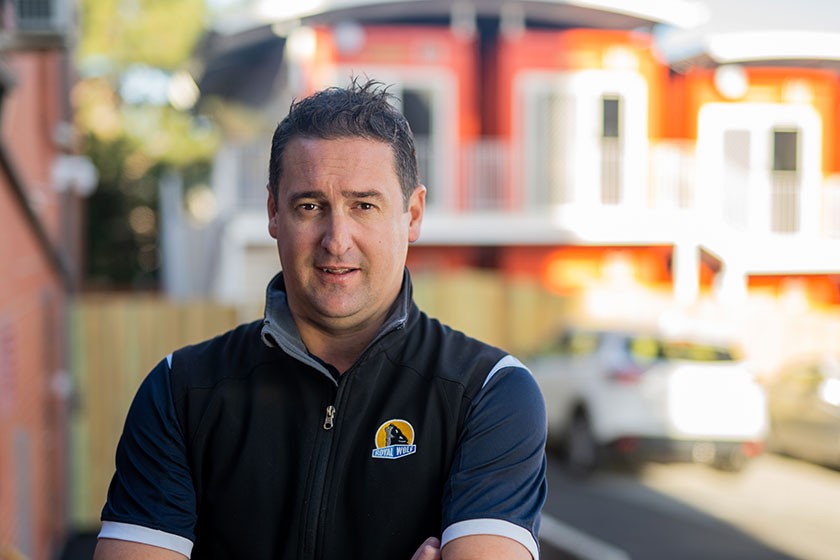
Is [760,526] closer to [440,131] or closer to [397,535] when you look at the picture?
[397,535]

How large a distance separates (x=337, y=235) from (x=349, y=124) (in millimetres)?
195

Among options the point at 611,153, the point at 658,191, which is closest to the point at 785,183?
the point at 658,191

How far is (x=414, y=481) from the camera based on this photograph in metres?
1.91

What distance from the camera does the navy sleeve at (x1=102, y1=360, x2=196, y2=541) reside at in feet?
6.31

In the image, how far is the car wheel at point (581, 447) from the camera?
11.1 meters

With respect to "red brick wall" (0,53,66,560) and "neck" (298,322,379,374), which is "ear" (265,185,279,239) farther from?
"red brick wall" (0,53,66,560)

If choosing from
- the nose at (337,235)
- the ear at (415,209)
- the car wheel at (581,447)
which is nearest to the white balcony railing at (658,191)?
the car wheel at (581,447)

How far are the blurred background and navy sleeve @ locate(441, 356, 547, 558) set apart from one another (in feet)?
22.1

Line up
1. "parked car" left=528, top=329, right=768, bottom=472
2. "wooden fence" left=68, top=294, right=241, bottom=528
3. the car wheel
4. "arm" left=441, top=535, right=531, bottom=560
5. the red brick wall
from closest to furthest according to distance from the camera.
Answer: "arm" left=441, top=535, right=531, bottom=560 < the red brick wall < "wooden fence" left=68, top=294, right=241, bottom=528 < "parked car" left=528, top=329, right=768, bottom=472 < the car wheel

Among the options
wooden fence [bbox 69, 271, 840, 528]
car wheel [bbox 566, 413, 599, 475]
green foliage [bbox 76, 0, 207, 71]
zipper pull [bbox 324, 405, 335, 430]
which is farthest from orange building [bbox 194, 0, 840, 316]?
zipper pull [bbox 324, 405, 335, 430]

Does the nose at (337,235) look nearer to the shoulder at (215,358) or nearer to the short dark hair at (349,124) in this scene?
the short dark hair at (349,124)

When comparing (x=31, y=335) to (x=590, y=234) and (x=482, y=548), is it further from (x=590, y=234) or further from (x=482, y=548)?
(x=590, y=234)

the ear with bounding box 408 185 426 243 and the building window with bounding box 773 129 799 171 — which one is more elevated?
the building window with bounding box 773 129 799 171

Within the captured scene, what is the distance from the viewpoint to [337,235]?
76.4 inches
